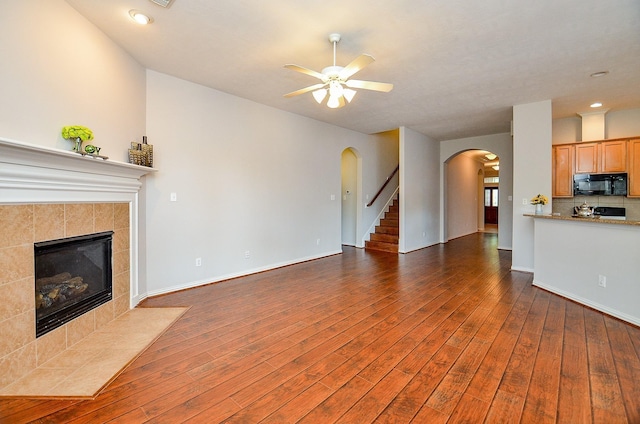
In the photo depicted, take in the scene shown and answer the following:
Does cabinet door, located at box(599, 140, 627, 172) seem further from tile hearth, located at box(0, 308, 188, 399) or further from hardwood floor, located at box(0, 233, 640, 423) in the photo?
tile hearth, located at box(0, 308, 188, 399)

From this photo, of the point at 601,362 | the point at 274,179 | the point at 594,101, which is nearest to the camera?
the point at 601,362

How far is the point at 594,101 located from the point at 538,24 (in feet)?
10.6

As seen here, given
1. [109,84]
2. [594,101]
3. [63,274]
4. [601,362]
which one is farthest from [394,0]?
[594,101]

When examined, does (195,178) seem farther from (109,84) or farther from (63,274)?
(63,274)

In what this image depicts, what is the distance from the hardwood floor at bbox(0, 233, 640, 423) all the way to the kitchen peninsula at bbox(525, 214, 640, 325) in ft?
0.70

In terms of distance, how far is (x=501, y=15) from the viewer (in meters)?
2.56

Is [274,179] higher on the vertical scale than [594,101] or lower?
lower

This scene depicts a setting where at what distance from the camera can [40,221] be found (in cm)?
228

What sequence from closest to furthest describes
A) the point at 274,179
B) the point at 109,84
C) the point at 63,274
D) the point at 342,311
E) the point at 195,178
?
the point at 63,274 < the point at 109,84 < the point at 342,311 < the point at 195,178 < the point at 274,179

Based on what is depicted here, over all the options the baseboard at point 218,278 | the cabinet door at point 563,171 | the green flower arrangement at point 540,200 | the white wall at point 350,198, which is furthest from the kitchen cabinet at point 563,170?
the baseboard at point 218,278

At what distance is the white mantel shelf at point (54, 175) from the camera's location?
1.94 metres

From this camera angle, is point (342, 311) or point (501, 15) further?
point (342, 311)

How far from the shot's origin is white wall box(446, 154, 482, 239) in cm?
906

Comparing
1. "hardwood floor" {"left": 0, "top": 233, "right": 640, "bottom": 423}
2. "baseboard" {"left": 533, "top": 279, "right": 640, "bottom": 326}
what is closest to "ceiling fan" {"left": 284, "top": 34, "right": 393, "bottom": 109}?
"hardwood floor" {"left": 0, "top": 233, "right": 640, "bottom": 423}
